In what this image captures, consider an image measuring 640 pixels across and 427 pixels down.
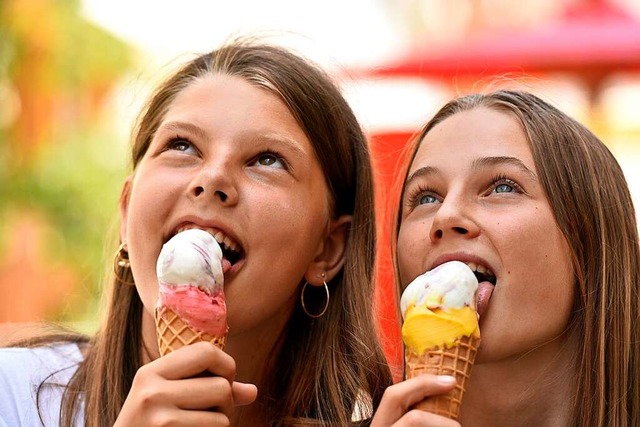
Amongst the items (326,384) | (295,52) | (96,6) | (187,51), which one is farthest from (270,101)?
(96,6)

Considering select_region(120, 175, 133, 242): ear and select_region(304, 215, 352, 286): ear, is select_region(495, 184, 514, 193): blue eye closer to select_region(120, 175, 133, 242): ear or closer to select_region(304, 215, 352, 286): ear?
select_region(304, 215, 352, 286): ear

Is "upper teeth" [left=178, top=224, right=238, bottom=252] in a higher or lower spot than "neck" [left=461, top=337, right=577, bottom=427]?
higher

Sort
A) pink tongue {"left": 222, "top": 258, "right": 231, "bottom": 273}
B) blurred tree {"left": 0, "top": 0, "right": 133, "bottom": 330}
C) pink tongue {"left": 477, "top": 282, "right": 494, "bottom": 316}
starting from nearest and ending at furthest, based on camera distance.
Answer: pink tongue {"left": 477, "top": 282, "right": 494, "bottom": 316} < pink tongue {"left": 222, "top": 258, "right": 231, "bottom": 273} < blurred tree {"left": 0, "top": 0, "right": 133, "bottom": 330}

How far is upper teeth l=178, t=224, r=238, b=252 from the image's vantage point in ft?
10.3

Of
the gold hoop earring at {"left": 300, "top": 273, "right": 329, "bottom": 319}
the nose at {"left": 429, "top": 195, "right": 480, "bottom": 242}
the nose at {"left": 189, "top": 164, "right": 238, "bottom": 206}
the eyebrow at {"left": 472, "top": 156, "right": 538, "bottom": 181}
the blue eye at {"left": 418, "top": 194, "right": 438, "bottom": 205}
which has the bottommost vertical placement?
the gold hoop earring at {"left": 300, "top": 273, "right": 329, "bottom": 319}

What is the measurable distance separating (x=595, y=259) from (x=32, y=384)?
2.12 meters

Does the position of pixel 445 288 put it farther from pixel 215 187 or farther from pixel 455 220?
pixel 215 187

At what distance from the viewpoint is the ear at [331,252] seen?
3.56 metres

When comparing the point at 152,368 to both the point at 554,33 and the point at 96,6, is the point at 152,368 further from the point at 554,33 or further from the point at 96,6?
the point at 96,6

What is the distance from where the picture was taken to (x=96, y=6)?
10008mm

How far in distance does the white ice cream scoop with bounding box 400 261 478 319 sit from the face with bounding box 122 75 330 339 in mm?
553

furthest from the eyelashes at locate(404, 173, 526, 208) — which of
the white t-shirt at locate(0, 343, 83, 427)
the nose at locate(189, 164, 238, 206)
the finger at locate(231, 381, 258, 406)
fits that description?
the white t-shirt at locate(0, 343, 83, 427)

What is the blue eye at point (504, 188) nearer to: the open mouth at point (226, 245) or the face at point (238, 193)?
the face at point (238, 193)

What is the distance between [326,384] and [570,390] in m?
0.92
